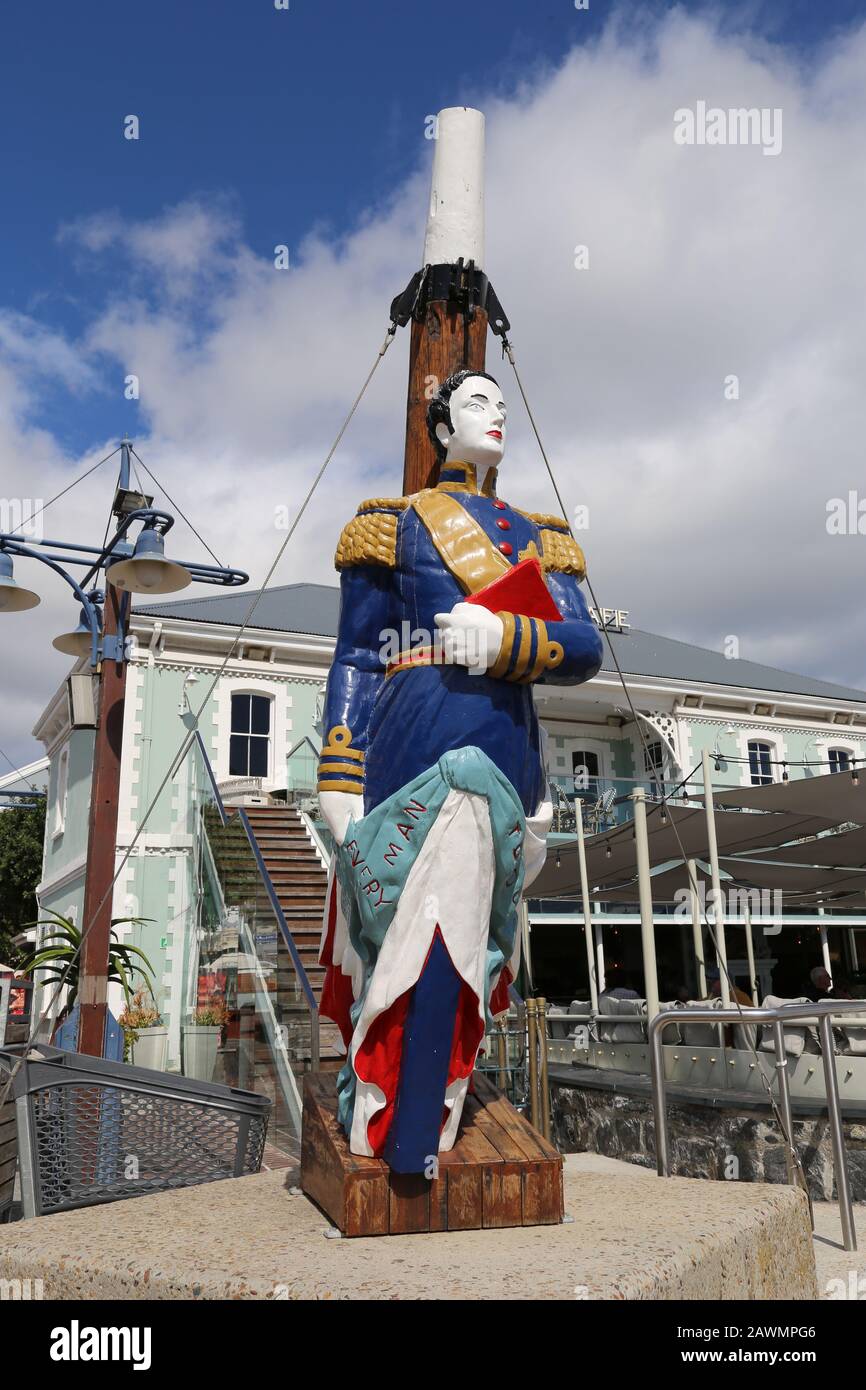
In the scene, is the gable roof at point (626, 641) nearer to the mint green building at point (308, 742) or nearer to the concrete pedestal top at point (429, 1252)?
the mint green building at point (308, 742)

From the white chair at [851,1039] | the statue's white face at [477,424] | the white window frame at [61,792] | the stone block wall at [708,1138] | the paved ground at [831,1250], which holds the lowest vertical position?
the stone block wall at [708,1138]

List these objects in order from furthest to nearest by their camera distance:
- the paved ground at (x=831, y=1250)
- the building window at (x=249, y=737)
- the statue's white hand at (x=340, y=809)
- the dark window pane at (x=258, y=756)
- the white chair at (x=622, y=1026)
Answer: the dark window pane at (x=258, y=756), the building window at (x=249, y=737), the white chair at (x=622, y=1026), the paved ground at (x=831, y=1250), the statue's white hand at (x=340, y=809)

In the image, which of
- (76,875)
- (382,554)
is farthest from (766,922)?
(382,554)

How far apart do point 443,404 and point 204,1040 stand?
236 inches

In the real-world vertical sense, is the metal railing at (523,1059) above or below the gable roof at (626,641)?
below

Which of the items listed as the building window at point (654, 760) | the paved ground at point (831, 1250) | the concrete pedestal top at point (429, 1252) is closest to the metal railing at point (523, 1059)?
the paved ground at point (831, 1250)

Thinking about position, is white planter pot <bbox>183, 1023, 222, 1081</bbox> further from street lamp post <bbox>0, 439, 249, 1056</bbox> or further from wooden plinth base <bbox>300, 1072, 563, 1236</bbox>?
wooden plinth base <bbox>300, 1072, 563, 1236</bbox>

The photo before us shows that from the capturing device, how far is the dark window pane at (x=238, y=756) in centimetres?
1792

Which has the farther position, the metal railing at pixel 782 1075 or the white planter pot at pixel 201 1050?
the white planter pot at pixel 201 1050

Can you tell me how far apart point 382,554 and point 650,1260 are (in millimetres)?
2260

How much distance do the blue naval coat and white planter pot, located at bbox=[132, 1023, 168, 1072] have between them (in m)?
10.2

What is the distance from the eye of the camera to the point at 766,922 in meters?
20.7

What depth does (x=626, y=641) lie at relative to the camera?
24438 millimetres

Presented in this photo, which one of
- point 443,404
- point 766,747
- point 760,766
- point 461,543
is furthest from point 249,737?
point 461,543
